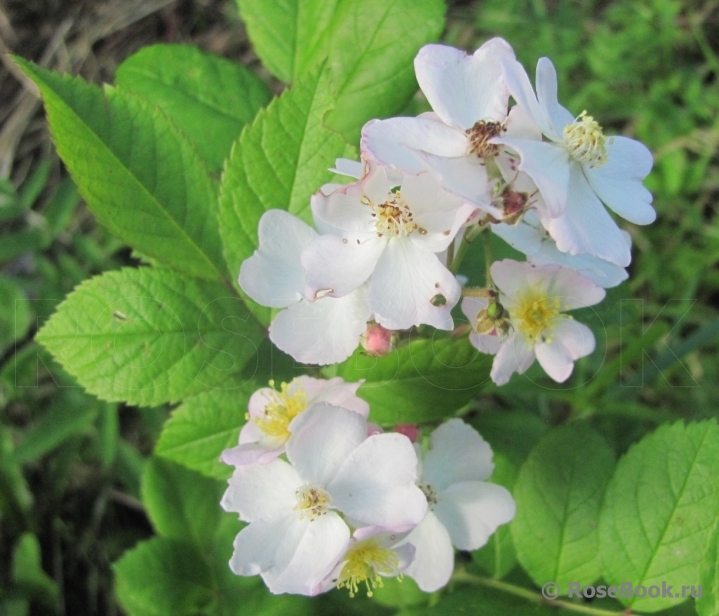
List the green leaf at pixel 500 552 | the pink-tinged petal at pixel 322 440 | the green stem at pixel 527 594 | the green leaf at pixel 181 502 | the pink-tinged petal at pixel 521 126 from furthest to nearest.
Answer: the green leaf at pixel 181 502
the green leaf at pixel 500 552
the green stem at pixel 527 594
the pink-tinged petal at pixel 322 440
the pink-tinged petal at pixel 521 126

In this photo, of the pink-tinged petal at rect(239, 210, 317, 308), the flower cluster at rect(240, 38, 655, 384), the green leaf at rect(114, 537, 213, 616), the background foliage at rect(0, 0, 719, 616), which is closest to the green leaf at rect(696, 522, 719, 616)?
the background foliage at rect(0, 0, 719, 616)

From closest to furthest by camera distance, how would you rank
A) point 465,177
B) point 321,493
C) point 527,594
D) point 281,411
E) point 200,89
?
point 465,177, point 321,493, point 281,411, point 527,594, point 200,89

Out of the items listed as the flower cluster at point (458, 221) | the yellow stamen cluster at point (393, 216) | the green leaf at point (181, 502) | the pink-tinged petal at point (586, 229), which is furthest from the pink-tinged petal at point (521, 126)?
the green leaf at point (181, 502)

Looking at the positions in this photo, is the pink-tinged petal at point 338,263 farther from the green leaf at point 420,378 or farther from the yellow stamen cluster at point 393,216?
the green leaf at point 420,378

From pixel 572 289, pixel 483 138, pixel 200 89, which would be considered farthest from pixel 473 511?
pixel 200 89

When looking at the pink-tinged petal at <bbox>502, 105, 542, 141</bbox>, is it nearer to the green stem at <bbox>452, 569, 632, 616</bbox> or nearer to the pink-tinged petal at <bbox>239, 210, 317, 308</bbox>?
the pink-tinged petal at <bbox>239, 210, 317, 308</bbox>

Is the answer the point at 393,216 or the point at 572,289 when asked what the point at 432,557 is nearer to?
the point at 572,289
